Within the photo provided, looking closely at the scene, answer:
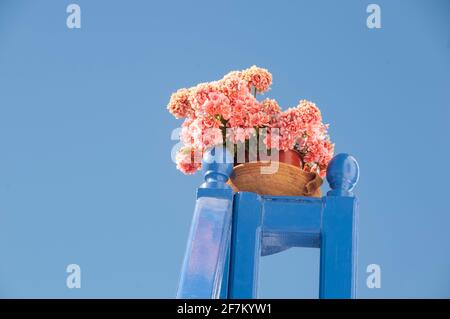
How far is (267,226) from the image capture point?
2.42 metres

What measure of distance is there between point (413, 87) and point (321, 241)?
3.73 metres

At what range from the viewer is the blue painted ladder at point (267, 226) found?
2324 mm

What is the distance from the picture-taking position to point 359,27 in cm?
601

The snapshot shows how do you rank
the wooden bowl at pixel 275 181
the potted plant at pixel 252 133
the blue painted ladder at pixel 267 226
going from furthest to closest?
the potted plant at pixel 252 133, the wooden bowl at pixel 275 181, the blue painted ladder at pixel 267 226

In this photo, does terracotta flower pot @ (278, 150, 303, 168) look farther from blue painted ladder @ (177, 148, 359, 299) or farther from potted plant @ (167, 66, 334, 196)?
A: blue painted ladder @ (177, 148, 359, 299)

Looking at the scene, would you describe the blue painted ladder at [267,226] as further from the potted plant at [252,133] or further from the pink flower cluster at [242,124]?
the pink flower cluster at [242,124]

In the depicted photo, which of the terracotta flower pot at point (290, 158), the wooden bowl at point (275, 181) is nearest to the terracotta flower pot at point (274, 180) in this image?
the wooden bowl at point (275, 181)

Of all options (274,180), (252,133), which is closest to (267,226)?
(274,180)

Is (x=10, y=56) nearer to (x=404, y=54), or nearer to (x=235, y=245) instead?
(x=404, y=54)

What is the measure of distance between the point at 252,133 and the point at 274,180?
249mm

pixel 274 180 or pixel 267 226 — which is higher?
pixel 274 180

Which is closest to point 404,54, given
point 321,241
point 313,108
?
point 313,108

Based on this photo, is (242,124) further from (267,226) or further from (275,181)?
(267,226)

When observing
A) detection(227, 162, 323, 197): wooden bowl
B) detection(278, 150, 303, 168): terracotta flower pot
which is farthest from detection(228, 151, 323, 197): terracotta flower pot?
detection(278, 150, 303, 168): terracotta flower pot
